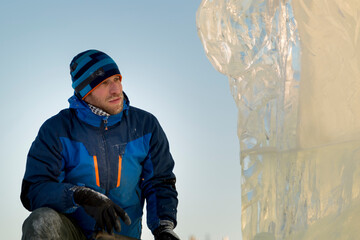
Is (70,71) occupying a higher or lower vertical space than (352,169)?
higher

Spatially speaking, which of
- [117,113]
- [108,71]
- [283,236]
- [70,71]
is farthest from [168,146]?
[283,236]

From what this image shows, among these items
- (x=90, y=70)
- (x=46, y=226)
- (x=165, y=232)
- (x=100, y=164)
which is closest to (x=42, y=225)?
(x=46, y=226)

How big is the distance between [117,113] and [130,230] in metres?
0.71

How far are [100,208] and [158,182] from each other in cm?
49

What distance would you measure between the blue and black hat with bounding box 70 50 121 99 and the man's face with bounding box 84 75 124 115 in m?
0.03

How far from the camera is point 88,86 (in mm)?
2869

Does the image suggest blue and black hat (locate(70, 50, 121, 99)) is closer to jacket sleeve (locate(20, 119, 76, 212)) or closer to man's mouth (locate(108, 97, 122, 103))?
man's mouth (locate(108, 97, 122, 103))

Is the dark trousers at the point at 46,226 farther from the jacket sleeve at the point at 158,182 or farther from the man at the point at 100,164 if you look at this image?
the jacket sleeve at the point at 158,182

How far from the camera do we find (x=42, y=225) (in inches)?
91.8

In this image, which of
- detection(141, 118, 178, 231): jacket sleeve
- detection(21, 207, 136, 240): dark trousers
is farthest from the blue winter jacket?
detection(21, 207, 136, 240): dark trousers

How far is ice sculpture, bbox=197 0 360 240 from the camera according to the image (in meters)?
1.33

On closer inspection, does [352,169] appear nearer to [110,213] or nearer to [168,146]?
[110,213]

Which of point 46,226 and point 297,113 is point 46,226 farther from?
point 297,113

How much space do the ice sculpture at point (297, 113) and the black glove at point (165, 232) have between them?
1.11 meters
